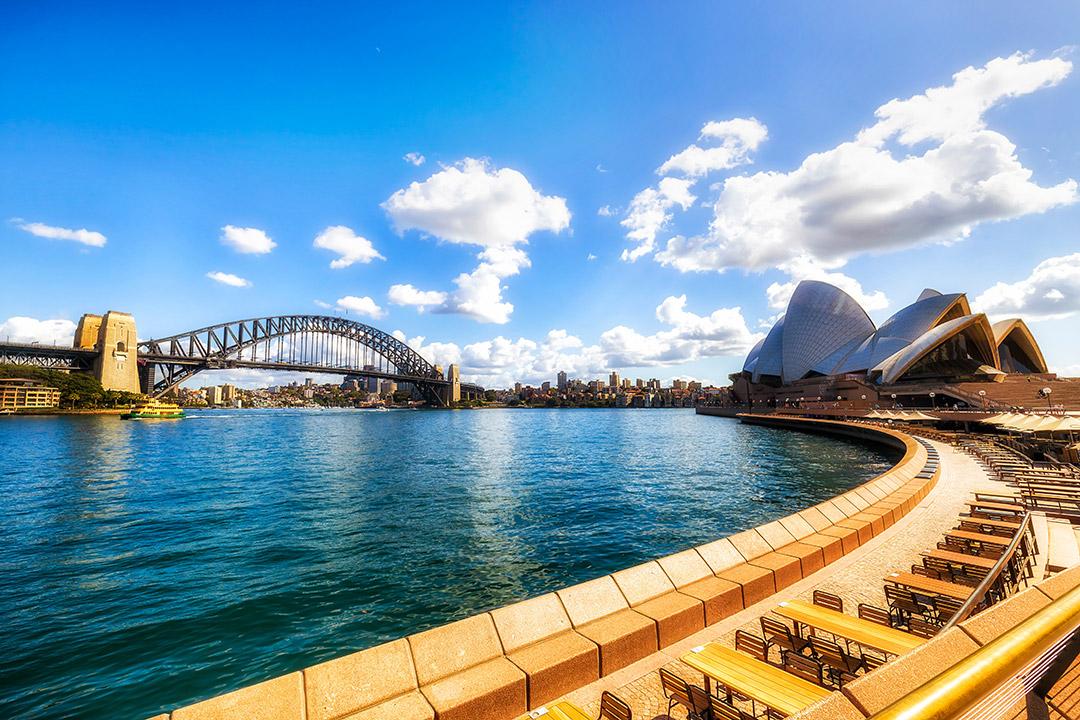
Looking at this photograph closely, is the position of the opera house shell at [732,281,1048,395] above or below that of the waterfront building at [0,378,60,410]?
above

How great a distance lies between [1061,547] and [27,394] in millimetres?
124398

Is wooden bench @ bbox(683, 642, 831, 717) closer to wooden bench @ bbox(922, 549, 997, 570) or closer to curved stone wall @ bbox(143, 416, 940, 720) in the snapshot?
curved stone wall @ bbox(143, 416, 940, 720)

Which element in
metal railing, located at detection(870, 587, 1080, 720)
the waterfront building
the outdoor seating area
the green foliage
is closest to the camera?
metal railing, located at detection(870, 587, 1080, 720)

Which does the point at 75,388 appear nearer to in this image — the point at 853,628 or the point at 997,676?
the point at 853,628

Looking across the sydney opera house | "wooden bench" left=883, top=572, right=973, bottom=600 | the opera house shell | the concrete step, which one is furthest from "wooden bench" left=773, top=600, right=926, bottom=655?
the opera house shell

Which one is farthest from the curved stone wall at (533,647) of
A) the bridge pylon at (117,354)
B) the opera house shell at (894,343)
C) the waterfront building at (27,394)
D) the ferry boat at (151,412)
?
the waterfront building at (27,394)

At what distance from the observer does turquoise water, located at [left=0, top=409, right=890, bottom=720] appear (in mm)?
7066

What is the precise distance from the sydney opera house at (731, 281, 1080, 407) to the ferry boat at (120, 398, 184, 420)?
343 feet

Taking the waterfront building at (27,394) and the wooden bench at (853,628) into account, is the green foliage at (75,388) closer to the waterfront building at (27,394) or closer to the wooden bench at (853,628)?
the waterfront building at (27,394)

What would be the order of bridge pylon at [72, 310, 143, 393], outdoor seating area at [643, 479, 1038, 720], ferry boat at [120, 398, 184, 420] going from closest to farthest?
outdoor seating area at [643, 479, 1038, 720]
ferry boat at [120, 398, 184, 420]
bridge pylon at [72, 310, 143, 393]

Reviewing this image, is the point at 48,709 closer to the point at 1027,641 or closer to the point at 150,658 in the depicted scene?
the point at 150,658

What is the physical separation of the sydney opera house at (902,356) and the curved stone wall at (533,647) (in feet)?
193

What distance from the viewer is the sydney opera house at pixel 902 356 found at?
5669cm

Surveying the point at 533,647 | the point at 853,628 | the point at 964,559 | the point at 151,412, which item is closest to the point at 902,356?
the point at 964,559
